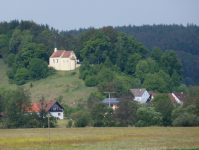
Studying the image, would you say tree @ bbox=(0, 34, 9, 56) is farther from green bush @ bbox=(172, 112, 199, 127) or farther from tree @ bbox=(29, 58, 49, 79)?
green bush @ bbox=(172, 112, 199, 127)

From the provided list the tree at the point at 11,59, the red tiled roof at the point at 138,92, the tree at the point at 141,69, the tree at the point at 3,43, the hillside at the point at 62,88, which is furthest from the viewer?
the tree at the point at 3,43

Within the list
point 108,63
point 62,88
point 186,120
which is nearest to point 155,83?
point 108,63

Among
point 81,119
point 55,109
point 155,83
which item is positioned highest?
point 81,119

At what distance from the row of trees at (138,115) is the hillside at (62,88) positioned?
1388 inches

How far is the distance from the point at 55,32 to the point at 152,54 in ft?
138

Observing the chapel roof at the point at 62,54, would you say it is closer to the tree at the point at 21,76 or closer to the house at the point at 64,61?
the house at the point at 64,61

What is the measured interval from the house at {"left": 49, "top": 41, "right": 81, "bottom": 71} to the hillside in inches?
119

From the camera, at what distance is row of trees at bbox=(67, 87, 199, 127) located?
189ft

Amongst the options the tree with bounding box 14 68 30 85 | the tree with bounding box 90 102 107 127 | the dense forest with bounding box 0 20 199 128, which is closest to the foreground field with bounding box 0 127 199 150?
the tree with bounding box 90 102 107 127

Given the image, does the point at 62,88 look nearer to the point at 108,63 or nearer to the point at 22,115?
the point at 108,63

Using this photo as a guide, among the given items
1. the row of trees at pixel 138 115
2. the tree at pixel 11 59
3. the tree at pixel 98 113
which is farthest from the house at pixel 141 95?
the tree at pixel 11 59

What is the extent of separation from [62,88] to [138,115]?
49.6 m

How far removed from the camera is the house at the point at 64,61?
391 feet

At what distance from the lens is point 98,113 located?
201 ft
